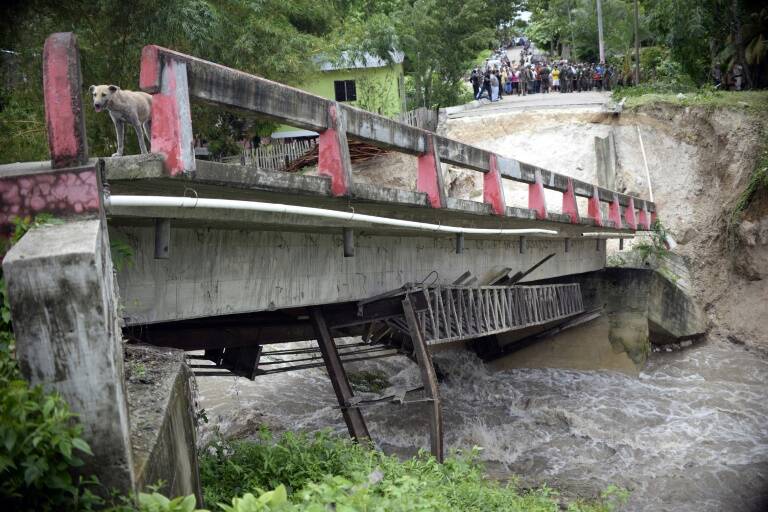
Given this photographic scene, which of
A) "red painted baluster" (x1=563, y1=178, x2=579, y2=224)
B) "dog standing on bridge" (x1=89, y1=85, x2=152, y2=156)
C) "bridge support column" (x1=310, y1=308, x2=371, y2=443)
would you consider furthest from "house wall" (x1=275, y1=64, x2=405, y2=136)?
"dog standing on bridge" (x1=89, y1=85, x2=152, y2=156)

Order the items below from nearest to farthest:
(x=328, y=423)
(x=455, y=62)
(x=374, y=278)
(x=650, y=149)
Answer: (x=374, y=278) → (x=328, y=423) → (x=650, y=149) → (x=455, y=62)

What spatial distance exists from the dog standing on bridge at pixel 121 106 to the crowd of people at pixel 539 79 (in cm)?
2905

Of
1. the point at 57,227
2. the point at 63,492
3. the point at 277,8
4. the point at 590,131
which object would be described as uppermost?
the point at 277,8

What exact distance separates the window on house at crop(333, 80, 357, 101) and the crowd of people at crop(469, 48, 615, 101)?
587 centimetres

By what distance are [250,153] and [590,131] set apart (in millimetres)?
11946

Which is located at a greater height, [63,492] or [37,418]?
[37,418]

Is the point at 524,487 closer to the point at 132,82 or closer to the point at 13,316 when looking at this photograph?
the point at 13,316

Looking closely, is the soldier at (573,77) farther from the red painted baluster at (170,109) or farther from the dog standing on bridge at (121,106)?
the red painted baluster at (170,109)

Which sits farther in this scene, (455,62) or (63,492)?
(455,62)

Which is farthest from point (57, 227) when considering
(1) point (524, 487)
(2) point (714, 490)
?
(2) point (714, 490)

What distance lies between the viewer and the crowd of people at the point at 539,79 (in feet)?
116

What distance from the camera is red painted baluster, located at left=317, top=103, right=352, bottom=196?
6566 millimetres

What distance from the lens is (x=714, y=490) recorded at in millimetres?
11078

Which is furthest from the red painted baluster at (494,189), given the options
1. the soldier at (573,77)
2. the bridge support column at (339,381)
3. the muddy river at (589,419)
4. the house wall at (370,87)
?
the soldier at (573,77)
